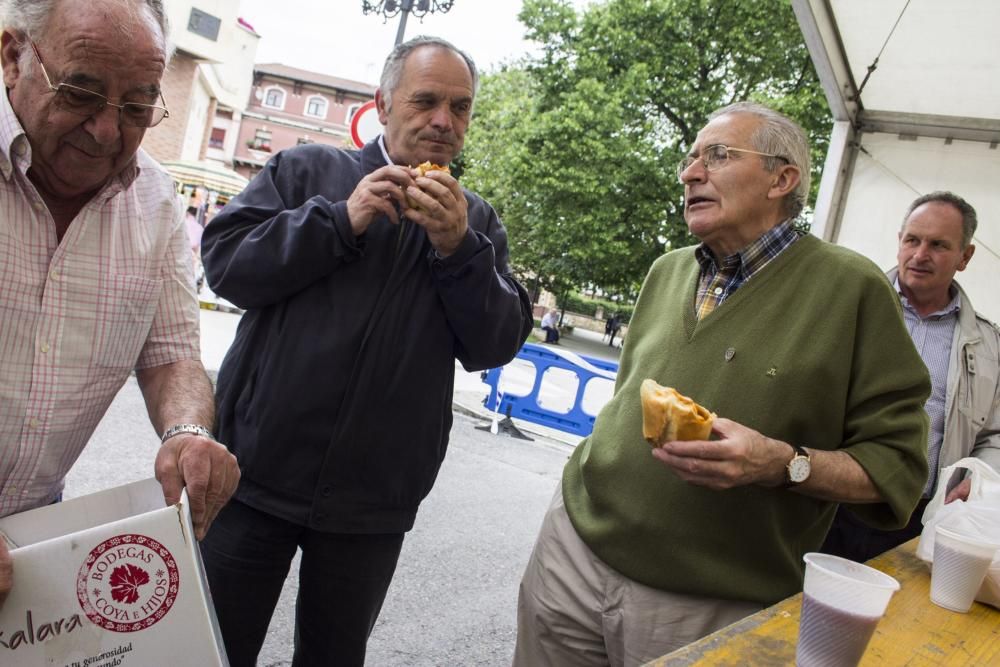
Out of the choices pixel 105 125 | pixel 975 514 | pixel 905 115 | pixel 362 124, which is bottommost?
pixel 975 514

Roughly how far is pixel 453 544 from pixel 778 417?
340 cm

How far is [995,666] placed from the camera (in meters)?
1.49

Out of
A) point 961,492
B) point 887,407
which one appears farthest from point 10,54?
point 961,492

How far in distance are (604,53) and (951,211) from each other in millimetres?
19507

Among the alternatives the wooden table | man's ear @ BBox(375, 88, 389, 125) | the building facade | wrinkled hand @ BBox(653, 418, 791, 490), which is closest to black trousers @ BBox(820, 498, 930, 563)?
the wooden table

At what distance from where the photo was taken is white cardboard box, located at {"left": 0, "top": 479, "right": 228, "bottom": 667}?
1042 millimetres

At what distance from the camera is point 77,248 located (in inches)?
57.6

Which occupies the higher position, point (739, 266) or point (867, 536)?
point (739, 266)

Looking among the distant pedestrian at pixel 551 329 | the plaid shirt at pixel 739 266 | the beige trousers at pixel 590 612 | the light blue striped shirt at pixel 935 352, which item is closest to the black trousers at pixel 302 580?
the beige trousers at pixel 590 612

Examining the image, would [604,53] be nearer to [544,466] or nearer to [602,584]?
[544,466]

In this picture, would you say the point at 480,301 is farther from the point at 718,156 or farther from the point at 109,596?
the point at 109,596

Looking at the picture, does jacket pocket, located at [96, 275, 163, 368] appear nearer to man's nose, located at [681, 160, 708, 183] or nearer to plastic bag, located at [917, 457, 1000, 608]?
man's nose, located at [681, 160, 708, 183]

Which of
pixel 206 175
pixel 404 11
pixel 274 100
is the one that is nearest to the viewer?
pixel 404 11

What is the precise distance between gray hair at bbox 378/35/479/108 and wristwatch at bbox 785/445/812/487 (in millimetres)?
1327
